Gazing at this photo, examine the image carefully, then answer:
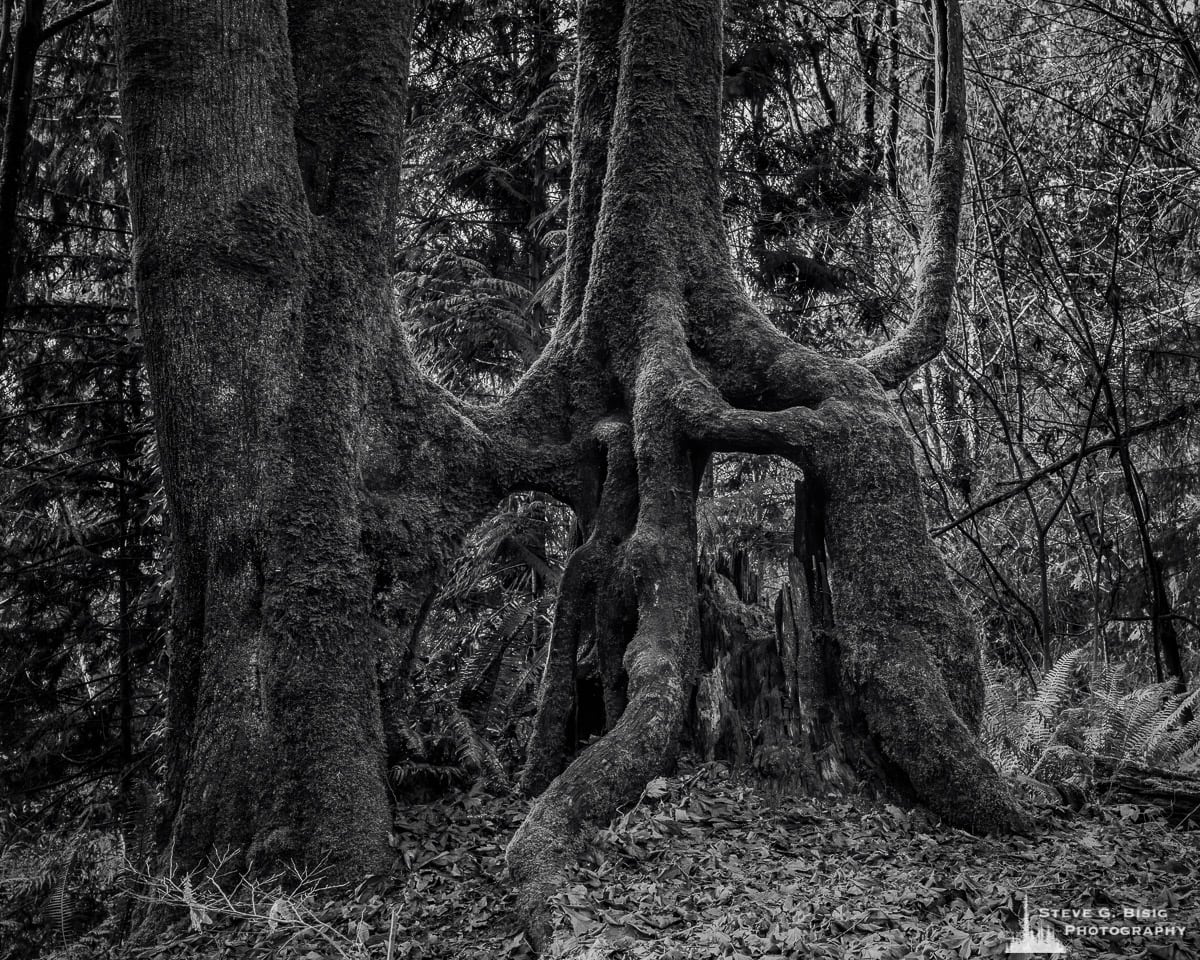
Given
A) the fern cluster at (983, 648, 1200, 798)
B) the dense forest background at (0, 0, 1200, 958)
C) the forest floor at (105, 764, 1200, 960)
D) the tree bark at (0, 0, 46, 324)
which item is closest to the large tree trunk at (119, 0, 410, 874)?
the forest floor at (105, 764, 1200, 960)

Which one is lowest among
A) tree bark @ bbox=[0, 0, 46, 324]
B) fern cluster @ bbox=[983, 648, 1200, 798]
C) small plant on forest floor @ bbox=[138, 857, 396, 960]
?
small plant on forest floor @ bbox=[138, 857, 396, 960]

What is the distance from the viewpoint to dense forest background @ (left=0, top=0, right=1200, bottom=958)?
7.32m

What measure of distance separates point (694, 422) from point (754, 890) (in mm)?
2229

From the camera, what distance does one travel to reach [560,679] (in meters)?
4.74

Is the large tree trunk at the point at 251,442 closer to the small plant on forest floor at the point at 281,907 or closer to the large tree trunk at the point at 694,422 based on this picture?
the small plant on forest floor at the point at 281,907

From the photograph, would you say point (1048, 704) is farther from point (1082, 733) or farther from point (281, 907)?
point (281, 907)

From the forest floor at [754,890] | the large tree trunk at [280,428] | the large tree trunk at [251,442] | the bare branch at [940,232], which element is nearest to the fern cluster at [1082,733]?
the forest floor at [754,890]

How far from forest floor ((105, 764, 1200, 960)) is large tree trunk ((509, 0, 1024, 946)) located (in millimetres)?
208

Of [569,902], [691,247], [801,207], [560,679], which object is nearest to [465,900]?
[569,902]

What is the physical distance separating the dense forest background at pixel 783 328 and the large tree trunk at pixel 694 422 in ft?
5.74

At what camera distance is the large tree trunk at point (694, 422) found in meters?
4.08

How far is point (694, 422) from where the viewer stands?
471 cm

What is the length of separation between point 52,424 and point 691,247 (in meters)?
6.77

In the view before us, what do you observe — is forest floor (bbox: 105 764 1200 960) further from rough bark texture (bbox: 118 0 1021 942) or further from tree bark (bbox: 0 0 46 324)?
tree bark (bbox: 0 0 46 324)
